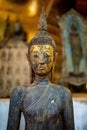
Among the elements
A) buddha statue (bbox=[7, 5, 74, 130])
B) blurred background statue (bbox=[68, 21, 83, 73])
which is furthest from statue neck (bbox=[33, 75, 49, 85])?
blurred background statue (bbox=[68, 21, 83, 73])

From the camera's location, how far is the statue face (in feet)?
5.24

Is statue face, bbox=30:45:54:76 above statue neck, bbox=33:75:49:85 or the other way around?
above

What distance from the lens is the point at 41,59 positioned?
1594 millimetres

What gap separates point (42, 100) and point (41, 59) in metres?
0.23

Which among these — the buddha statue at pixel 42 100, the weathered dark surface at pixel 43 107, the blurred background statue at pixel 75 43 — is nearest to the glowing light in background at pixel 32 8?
the blurred background statue at pixel 75 43

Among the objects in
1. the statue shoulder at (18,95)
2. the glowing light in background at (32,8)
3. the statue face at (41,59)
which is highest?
the glowing light in background at (32,8)

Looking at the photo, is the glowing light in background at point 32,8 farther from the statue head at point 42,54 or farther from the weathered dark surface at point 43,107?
the weathered dark surface at point 43,107

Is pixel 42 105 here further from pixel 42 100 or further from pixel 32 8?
pixel 32 8

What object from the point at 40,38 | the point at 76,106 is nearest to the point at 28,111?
the point at 40,38

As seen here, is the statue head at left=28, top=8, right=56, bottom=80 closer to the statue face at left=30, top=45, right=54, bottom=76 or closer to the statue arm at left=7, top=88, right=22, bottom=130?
the statue face at left=30, top=45, right=54, bottom=76

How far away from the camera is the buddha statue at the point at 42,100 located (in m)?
1.54

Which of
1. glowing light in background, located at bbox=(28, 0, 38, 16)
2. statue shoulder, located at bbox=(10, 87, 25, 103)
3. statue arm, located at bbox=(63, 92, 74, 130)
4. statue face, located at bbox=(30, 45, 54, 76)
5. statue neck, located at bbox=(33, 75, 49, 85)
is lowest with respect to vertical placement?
statue arm, located at bbox=(63, 92, 74, 130)

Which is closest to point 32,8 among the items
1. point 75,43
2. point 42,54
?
point 75,43

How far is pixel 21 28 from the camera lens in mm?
3822
